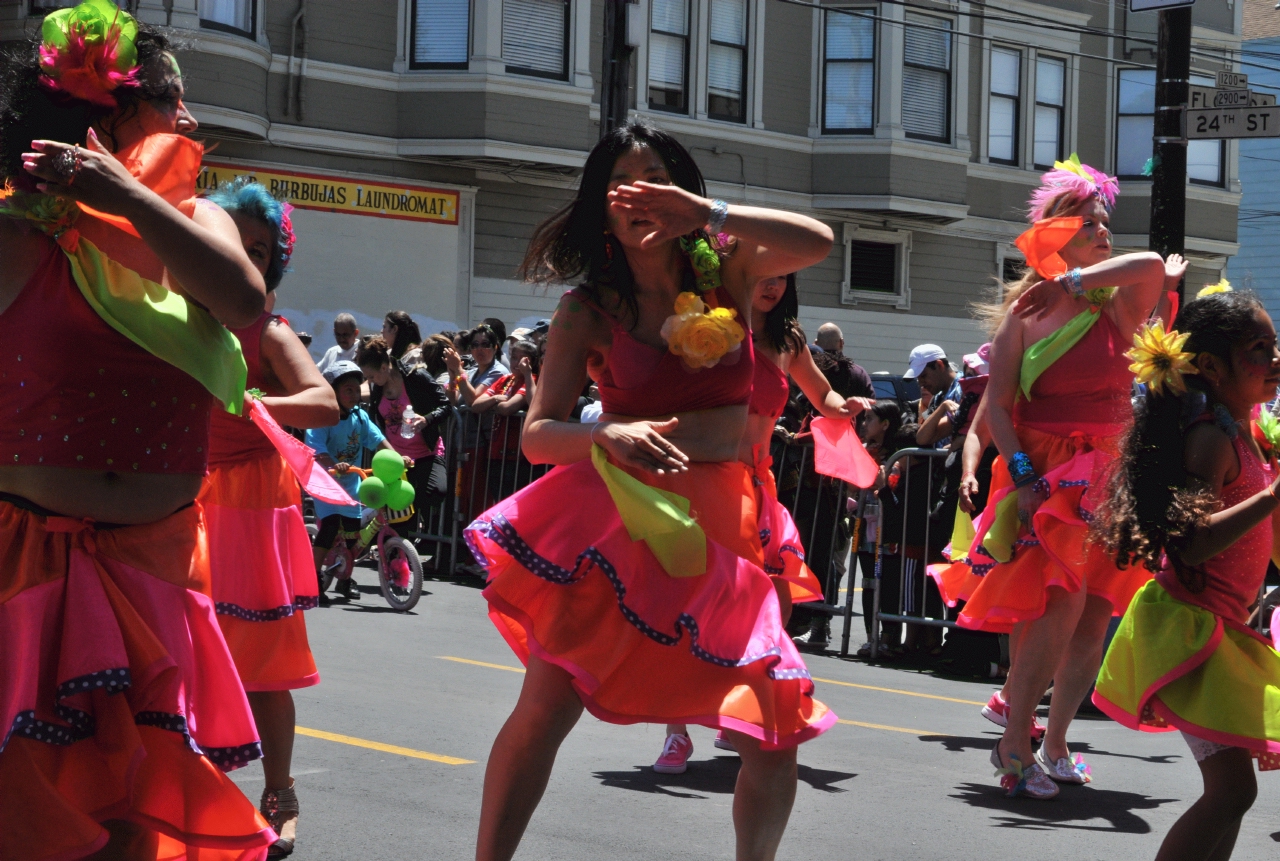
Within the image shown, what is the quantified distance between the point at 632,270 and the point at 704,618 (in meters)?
0.89

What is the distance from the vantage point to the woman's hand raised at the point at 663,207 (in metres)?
3.53

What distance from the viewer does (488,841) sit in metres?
3.66

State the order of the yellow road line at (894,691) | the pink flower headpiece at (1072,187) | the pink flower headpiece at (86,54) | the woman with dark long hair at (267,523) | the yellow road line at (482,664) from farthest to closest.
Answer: the yellow road line at (482,664) → the yellow road line at (894,691) → the pink flower headpiece at (1072,187) → the woman with dark long hair at (267,523) → the pink flower headpiece at (86,54)

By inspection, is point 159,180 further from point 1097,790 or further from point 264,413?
point 1097,790

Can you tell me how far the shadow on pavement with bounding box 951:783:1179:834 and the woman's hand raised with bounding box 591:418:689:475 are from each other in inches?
103

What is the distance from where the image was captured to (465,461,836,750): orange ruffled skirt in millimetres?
3621

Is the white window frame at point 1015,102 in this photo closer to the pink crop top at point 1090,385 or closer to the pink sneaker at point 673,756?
the pink crop top at point 1090,385

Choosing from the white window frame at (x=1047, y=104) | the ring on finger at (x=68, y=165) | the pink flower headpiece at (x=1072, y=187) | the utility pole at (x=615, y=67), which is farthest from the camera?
the white window frame at (x=1047, y=104)

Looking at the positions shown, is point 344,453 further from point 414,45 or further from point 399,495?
point 414,45

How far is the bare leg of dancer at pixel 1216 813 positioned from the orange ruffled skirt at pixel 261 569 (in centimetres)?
240

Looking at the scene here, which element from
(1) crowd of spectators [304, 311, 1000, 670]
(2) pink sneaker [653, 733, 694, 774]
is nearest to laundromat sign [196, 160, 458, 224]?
(1) crowd of spectators [304, 311, 1000, 670]

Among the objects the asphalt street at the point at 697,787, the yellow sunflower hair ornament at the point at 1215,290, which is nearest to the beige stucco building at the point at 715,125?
the asphalt street at the point at 697,787

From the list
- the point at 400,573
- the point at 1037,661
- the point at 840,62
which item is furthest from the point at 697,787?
the point at 840,62

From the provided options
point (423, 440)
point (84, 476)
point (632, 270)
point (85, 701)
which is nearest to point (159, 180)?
point (84, 476)
